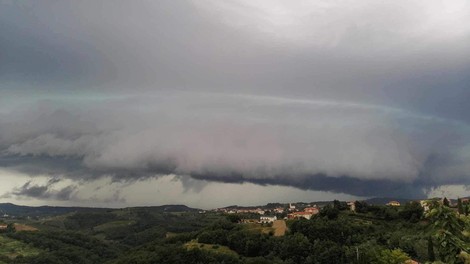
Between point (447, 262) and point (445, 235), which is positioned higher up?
point (445, 235)

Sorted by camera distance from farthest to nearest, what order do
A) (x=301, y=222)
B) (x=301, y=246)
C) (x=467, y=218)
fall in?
(x=301, y=222), (x=301, y=246), (x=467, y=218)

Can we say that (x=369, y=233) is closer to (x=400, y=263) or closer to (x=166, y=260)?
(x=166, y=260)

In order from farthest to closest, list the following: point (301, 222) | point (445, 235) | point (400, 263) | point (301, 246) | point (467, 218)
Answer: point (301, 222), point (301, 246), point (400, 263), point (467, 218), point (445, 235)

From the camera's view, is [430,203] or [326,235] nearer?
[430,203]

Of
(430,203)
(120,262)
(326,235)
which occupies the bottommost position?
(120,262)

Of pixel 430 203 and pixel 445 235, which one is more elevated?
pixel 430 203

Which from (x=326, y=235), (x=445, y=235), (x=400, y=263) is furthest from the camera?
(x=326, y=235)

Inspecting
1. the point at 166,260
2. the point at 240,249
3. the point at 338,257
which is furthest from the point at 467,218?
the point at 240,249

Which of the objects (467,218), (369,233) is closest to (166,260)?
(369,233)

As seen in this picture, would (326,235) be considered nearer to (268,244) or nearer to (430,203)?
(268,244)

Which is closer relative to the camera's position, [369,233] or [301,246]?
[301,246]
